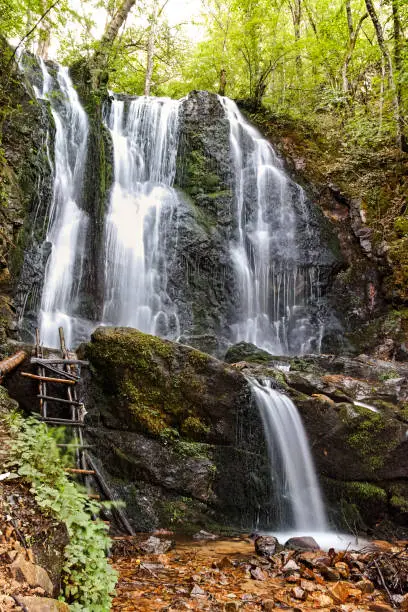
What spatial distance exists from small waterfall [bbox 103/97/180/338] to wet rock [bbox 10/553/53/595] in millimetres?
9537

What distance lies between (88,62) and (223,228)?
7.80 meters

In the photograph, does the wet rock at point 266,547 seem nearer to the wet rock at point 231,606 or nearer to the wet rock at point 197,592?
the wet rock at point 197,592

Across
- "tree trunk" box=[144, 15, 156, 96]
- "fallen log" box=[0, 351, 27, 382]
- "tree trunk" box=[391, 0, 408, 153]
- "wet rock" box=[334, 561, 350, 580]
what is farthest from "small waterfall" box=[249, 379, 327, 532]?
"tree trunk" box=[144, 15, 156, 96]

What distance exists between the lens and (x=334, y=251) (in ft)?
47.6

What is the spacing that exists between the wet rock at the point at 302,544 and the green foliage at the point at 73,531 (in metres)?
3.22

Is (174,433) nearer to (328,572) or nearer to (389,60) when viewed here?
(328,572)

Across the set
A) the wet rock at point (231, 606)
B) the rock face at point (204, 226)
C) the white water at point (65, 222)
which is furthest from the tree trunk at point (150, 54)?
the wet rock at point (231, 606)

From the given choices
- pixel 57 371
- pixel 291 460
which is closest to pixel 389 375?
pixel 291 460

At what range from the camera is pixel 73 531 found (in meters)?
3.01

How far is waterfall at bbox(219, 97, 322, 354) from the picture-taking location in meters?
13.4

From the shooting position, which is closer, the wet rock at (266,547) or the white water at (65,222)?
the wet rock at (266,547)

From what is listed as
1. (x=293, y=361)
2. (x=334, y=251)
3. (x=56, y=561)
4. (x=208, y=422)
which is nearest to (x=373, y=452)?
(x=208, y=422)

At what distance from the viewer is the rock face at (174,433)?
21.2 feet

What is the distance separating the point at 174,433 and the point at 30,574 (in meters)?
4.54
